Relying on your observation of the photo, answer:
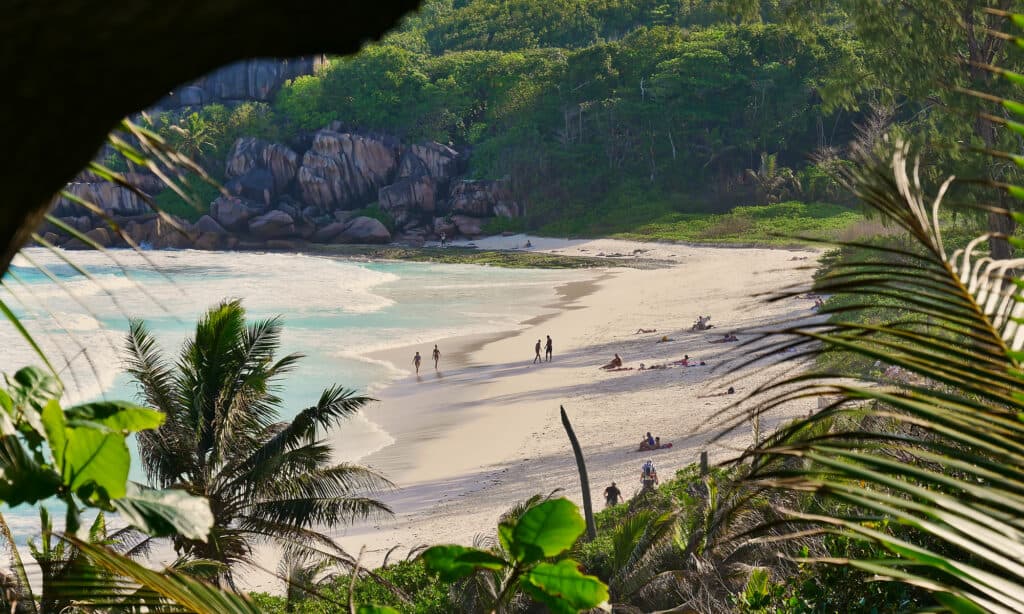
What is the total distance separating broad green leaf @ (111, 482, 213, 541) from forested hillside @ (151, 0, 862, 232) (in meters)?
52.9

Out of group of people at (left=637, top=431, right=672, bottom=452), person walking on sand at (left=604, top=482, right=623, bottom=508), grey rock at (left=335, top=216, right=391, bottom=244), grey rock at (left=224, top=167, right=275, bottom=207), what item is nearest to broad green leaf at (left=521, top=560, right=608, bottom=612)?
person walking on sand at (left=604, top=482, right=623, bottom=508)

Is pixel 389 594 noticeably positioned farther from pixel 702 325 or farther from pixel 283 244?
pixel 283 244

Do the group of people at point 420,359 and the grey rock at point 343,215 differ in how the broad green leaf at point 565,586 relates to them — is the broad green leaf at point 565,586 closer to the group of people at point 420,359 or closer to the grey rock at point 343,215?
the group of people at point 420,359

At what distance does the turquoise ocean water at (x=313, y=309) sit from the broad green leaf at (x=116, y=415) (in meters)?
13.0

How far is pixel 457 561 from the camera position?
131 cm

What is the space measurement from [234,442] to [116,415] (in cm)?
813

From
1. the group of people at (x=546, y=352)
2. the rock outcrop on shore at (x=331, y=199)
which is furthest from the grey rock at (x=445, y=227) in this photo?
the group of people at (x=546, y=352)

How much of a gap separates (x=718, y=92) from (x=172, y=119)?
132ft

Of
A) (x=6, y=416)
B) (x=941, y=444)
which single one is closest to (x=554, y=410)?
(x=941, y=444)

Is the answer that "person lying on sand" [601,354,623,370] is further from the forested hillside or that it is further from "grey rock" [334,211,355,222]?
"grey rock" [334,211,355,222]

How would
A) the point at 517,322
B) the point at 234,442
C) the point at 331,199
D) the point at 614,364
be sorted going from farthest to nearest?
the point at 331,199, the point at 517,322, the point at 614,364, the point at 234,442

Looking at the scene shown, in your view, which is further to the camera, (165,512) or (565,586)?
(565,586)

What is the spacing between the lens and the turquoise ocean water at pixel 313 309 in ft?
69.4

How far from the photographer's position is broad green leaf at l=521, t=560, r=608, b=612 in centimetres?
128
